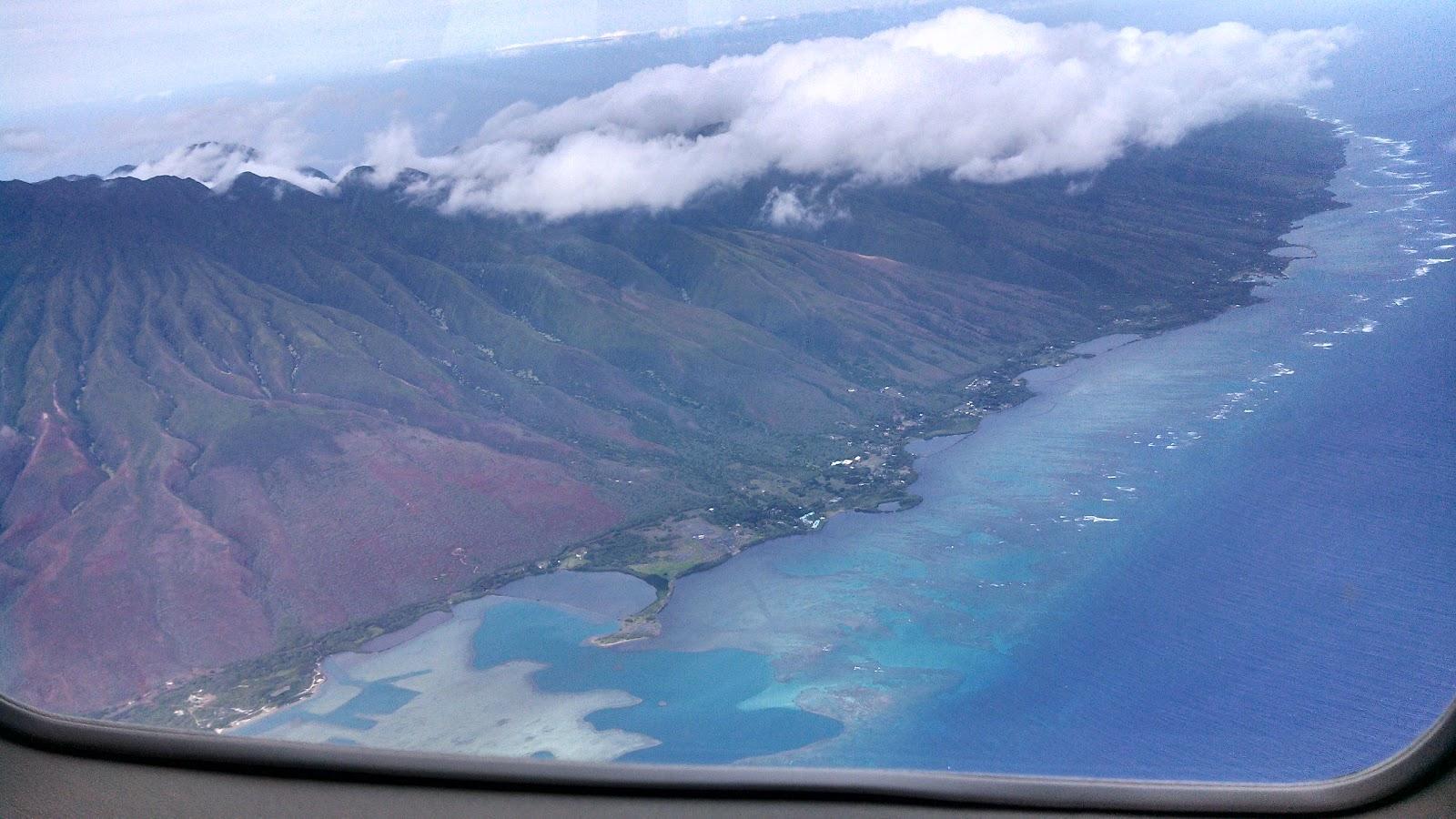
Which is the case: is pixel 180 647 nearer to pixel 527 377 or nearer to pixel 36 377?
pixel 36 377

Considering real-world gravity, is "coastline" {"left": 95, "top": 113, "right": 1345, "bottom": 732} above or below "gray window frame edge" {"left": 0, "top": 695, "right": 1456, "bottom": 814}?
below

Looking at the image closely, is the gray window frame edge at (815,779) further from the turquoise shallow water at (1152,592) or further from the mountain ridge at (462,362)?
the mountain ridge at (462,362)

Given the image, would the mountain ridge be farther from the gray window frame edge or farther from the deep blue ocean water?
the gray window frame edge

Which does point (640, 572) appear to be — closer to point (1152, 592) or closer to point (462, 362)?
point (1152, 592)

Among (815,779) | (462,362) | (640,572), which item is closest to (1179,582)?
(640,572)

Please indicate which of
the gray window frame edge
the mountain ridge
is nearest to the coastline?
the mountain ridge

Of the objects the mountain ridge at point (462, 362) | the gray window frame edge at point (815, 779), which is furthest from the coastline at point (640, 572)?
the gray window frame edge at point (815, 779)
